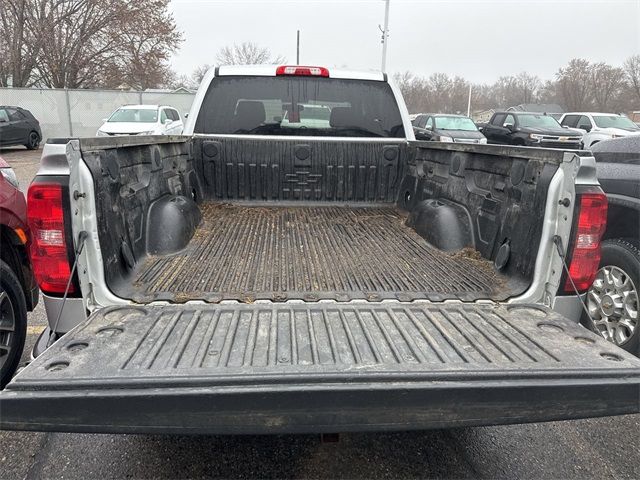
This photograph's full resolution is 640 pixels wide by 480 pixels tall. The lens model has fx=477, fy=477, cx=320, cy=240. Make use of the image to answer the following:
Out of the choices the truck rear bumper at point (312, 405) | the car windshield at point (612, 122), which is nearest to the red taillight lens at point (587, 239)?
the truck rear bumper at point (312, 405)

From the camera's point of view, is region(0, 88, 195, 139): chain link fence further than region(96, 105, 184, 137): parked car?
Yes

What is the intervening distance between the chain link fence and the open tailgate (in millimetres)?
23369

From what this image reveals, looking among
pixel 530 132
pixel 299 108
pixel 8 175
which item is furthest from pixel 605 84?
pixel 8 175

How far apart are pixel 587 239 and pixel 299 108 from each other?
301 centimetres

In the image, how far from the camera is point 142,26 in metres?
25.3

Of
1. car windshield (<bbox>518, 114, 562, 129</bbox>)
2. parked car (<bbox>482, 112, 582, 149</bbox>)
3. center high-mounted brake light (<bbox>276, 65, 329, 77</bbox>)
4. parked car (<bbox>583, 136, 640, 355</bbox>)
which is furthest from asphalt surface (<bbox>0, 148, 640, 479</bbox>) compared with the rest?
car windshield (<bbox>518, 114, 562, 129</bbox>)

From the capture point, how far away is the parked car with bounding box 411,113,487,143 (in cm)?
1773

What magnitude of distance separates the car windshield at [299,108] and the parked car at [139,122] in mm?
12257

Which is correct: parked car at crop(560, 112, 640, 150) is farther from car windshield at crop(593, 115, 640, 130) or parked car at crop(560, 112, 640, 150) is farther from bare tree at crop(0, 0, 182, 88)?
bare tree at crop(0, 0, 182, 88)

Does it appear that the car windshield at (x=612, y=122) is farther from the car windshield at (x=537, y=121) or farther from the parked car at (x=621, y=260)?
the parked car at (x=621, y=260)

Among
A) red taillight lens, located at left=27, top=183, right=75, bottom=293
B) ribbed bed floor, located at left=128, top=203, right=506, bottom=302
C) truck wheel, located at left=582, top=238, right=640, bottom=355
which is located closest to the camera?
red taillight lens, located at left=27, top=183, right=75, bottom=293

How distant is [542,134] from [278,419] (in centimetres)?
1872

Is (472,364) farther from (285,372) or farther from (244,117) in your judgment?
(244,117)

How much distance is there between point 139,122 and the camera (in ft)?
53.7
